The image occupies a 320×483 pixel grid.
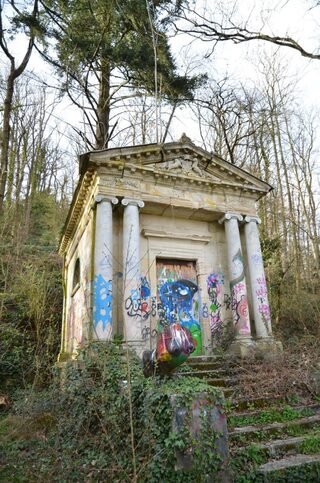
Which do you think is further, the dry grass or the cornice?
the cornice

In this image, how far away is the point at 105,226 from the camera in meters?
7.96

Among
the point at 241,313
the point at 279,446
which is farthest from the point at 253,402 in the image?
the point at 241,313

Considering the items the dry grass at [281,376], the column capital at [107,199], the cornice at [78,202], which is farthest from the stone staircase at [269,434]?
the cornice at [78,202]

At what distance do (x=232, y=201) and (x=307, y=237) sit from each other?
300 inches

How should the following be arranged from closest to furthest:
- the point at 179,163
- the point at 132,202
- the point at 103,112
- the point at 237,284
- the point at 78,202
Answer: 1. the point at 132,202
2. the point at 237,284
3. the point at 179,163
4. the point at 78,202
5. the point at 103,112

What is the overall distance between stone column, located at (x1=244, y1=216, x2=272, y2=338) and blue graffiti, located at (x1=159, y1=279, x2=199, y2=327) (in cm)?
173

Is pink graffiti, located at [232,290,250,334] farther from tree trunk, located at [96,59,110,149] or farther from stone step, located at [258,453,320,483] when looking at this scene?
tree trunk, located at [96,59,110,149]

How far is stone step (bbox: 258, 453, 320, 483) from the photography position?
3875 millimetres

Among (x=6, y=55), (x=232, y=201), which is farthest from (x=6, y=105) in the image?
(x=232, y=201)

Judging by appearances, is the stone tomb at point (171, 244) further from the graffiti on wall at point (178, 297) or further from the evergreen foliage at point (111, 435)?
the evergreen foliage at point (111, 435)

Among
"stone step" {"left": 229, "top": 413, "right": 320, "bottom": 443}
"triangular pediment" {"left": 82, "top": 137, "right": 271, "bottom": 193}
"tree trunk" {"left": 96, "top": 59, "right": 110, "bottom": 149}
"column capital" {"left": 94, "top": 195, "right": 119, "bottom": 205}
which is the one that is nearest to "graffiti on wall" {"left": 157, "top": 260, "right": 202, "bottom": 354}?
"column capital" {"left": 94, "top": 195, "right": 119, "bottom": 205}

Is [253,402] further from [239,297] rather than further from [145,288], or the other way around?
[145,288]

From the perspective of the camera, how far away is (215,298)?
30.8 feet

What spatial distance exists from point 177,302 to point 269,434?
4523 mm
